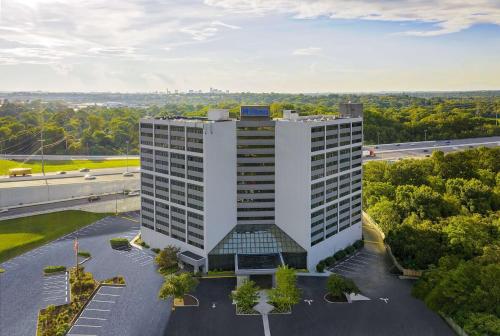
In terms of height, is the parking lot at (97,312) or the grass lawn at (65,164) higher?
the grass lawn at (65,164)

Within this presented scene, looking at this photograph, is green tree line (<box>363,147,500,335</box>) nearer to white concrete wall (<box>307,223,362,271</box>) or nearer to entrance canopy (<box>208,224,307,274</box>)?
white concrete wall (<box>307,223,362,271</box>)

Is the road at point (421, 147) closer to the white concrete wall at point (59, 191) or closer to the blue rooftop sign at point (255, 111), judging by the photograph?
the white concrete wall at point (59, 191)

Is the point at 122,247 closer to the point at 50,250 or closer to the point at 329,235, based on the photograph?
the point at 50,250

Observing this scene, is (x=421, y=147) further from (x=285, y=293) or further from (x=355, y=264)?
(x=285, y=293)

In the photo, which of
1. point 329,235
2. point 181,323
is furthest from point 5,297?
point 329,235

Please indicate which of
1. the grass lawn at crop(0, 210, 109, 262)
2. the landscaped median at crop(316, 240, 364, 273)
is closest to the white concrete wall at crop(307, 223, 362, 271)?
the landscaped median at crop(316, 240, 364, 273)

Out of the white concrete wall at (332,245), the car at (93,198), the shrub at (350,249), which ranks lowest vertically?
the shrub at (350,249)

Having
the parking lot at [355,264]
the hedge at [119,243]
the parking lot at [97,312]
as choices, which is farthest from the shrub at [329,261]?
the hedge at [119,243]
